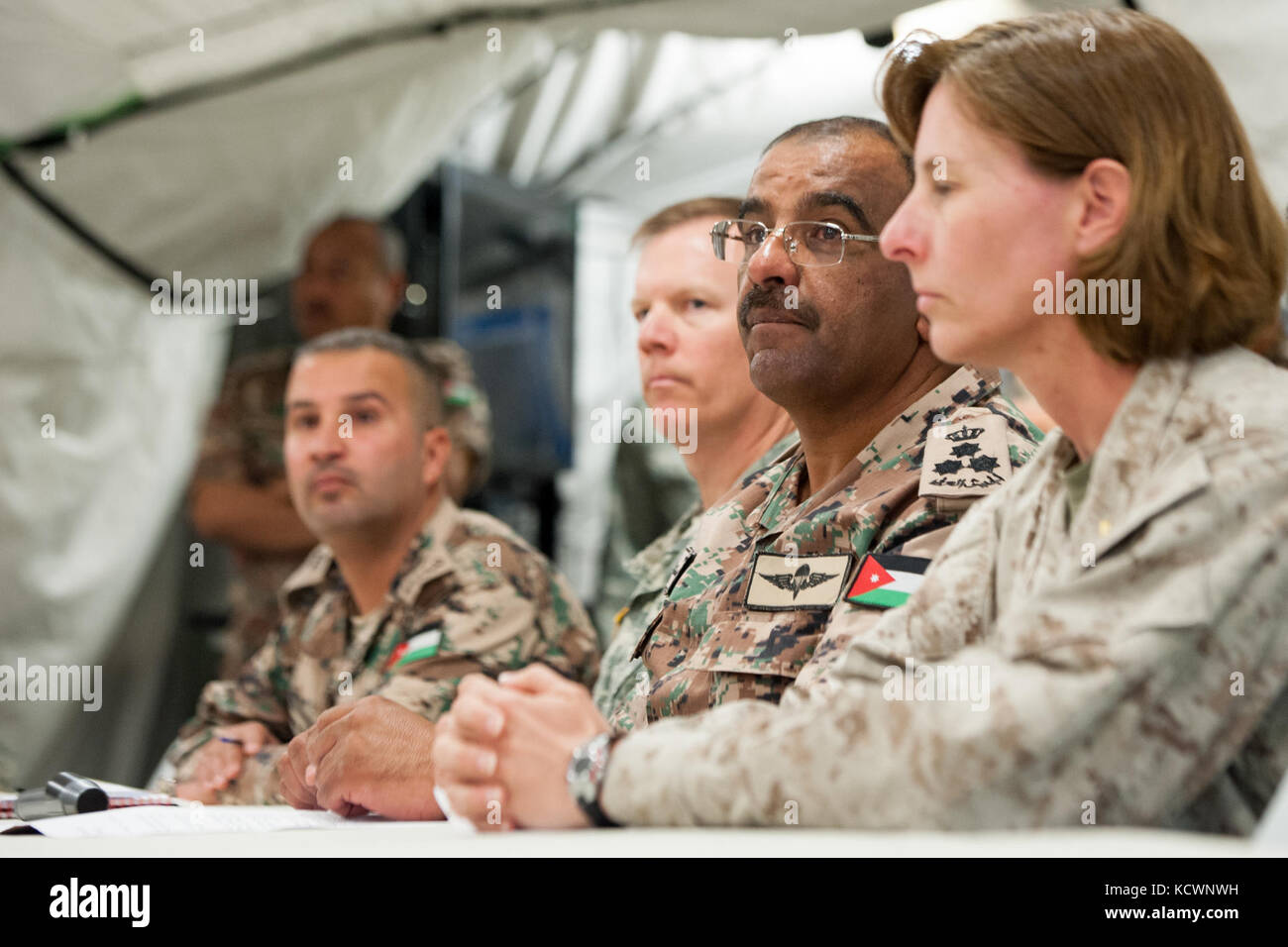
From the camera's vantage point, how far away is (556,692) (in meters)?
1.10

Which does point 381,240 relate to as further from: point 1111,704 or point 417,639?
point 1111,704

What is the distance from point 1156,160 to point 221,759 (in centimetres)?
186

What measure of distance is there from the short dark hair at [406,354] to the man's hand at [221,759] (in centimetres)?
69

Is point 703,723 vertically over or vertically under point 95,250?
under

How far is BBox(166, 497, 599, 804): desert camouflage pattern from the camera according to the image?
2111 millimetres

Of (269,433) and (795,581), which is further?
(269,433)

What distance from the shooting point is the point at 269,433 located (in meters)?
3.47

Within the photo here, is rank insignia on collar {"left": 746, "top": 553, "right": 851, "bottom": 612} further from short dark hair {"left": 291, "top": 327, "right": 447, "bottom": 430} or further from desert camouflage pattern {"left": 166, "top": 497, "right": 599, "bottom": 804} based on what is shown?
short dark hair {"left": 291, "top": 327, "right": 447, "bottom": 430}

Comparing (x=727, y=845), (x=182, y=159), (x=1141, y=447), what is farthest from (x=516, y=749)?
(x=182, y=159)

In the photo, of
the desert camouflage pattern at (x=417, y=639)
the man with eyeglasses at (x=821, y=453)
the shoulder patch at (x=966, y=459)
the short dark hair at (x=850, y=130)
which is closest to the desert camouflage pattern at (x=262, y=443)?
the desert camouflage pattern at (x=417, y=639)

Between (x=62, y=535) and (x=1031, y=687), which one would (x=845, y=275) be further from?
(x=62, y=535)

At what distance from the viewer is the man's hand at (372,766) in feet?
5.47

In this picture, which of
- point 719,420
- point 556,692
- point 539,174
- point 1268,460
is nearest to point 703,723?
point 556,692
